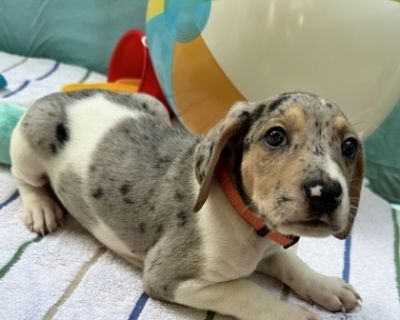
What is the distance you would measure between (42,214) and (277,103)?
1.22m

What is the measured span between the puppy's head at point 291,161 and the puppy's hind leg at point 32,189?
898 mm

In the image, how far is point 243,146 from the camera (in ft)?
5.90

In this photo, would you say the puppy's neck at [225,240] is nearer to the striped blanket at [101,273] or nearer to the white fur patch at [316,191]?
the striped blanket at [101,273]

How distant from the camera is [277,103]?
1769 millimetres

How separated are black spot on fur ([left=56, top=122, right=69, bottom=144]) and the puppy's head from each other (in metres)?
0.76

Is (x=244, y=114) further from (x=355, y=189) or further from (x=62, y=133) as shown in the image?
(x=62, y=133)

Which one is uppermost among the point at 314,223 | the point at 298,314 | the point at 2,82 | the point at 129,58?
the point at 314,223

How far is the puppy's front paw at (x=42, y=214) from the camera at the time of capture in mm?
2348

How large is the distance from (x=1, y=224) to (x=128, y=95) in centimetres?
83

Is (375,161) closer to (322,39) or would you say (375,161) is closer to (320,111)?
(322,39)

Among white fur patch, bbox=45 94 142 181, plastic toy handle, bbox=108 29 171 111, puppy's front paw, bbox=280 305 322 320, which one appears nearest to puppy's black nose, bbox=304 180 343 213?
puppy's front paw, bbox=280 305 322 320

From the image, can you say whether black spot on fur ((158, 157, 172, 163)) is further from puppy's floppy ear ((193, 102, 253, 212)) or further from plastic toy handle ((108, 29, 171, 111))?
plastic toy handle ((108, 29, 171, 111))

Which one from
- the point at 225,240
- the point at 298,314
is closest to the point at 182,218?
the point at 225,240

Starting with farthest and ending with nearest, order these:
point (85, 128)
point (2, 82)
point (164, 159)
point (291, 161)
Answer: point (2, 82) → point (85, 128) → point (164, 159) → point (291, 161)
